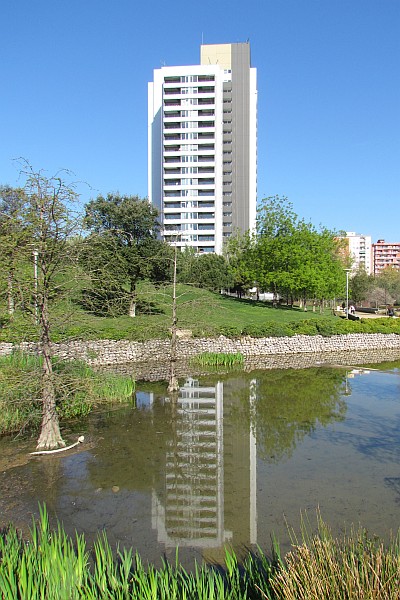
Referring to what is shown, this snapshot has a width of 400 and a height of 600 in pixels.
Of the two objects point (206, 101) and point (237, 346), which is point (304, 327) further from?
point (206, 101)

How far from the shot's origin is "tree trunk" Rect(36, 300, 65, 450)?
32.2 ft

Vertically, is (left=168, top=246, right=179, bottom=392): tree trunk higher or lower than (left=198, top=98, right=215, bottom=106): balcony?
lower

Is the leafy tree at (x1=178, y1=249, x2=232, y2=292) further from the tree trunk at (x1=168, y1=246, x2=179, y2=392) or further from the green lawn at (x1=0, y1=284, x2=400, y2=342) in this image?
the tree trunk at (x1=168, y1=246, x2=179, y2=392)

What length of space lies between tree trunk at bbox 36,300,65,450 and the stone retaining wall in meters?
8.86

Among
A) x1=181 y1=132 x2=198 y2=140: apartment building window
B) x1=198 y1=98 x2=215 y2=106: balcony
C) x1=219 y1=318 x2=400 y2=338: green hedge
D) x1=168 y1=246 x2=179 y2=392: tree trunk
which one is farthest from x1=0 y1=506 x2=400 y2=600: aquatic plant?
x1=198 y1=98 x2=215 y2=106: balcony

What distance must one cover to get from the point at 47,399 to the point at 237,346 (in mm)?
16204

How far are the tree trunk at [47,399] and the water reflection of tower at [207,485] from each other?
2516 millimetres

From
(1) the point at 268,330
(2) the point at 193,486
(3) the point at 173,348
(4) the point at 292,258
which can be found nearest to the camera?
(2) the point at 193,486

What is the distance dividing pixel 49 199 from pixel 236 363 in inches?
587

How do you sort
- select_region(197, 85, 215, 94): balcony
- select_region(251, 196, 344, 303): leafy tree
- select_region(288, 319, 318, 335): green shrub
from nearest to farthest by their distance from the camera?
select_region(288, 319, 318, 335): green shrub → select_region(251, 196, 344, 303): leafy tree → select_region(197, 85, 215, 94): balcony

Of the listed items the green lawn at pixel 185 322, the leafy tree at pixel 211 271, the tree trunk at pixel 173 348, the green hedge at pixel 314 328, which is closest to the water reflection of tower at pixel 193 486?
the tree trunk at pixel 173 348

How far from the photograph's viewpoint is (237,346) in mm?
25203

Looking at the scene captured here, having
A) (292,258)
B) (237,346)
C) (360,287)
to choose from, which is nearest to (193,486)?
(237,346)

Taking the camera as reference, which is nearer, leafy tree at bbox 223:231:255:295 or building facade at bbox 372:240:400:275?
leafy tree at bbox 223:231:255:295
